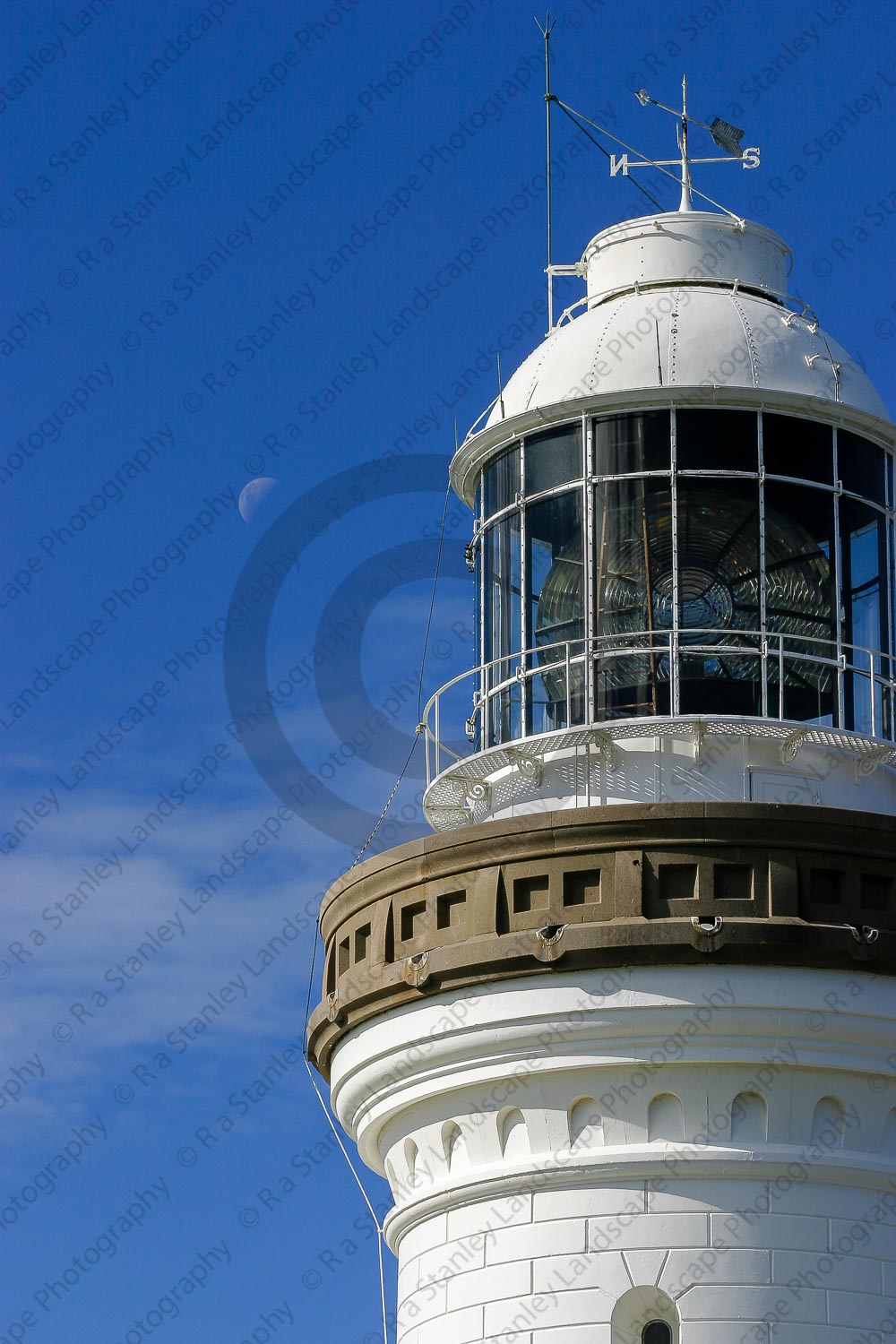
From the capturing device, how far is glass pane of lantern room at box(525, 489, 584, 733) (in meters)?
18.1

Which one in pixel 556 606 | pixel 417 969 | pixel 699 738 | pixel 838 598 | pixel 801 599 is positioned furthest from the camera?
pixel 556 606

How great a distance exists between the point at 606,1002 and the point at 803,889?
153 centimetres

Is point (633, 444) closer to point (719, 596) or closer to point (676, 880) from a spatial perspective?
point (719, 596)

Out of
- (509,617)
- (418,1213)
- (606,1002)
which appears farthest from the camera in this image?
(509,617)

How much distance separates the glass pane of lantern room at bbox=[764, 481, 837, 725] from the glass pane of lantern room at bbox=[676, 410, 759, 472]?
0.30 m

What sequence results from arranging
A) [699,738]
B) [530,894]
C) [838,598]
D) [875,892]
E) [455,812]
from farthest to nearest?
[455,812], [838,598], [699,738], [530,894], [875,892]

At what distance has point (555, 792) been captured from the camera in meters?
17.9

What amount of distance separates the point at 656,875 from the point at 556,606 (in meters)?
2.72

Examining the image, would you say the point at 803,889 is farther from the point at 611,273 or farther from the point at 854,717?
the point at 611,273

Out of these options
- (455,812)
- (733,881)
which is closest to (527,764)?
(455,812)

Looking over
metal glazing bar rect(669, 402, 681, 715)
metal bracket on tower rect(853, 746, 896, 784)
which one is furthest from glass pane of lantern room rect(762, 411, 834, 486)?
metal bracket on tower rect(853, 746, 896, 784)

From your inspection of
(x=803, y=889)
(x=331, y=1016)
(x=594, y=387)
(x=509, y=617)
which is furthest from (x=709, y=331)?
(x=331, y=1016)

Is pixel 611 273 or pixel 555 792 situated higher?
pixel 611 273

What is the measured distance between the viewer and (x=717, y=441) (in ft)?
60.3
